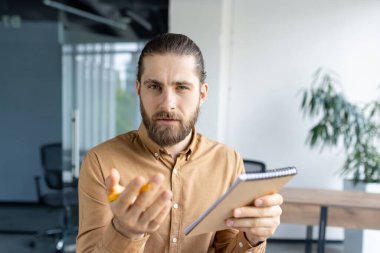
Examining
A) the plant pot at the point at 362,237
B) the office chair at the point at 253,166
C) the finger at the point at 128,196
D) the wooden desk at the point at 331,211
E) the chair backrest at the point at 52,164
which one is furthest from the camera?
the chair backrest at the point at 52,164

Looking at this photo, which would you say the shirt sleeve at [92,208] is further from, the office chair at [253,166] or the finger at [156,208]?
the office chair at [253,166]

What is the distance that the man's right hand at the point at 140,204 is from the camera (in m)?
0.77

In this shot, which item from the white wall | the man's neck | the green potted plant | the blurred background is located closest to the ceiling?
the blurred background

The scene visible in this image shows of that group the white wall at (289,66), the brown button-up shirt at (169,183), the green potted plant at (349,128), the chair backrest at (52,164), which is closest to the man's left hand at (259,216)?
the brown button-up shirt at (169,183)

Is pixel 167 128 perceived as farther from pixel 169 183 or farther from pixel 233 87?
pixel 233 87

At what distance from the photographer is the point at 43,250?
13.1 feet

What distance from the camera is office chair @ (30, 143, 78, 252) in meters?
4.14

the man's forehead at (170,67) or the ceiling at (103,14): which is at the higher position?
the ceiling at (103,14)

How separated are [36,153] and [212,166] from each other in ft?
11.6

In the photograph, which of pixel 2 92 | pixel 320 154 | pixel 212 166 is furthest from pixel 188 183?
pixel 2 92

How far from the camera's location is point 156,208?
2.65ft

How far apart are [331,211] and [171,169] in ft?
6.48

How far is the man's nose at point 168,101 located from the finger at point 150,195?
37 centimetres

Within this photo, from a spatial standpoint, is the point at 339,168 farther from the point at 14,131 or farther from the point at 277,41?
the point at 14,131
